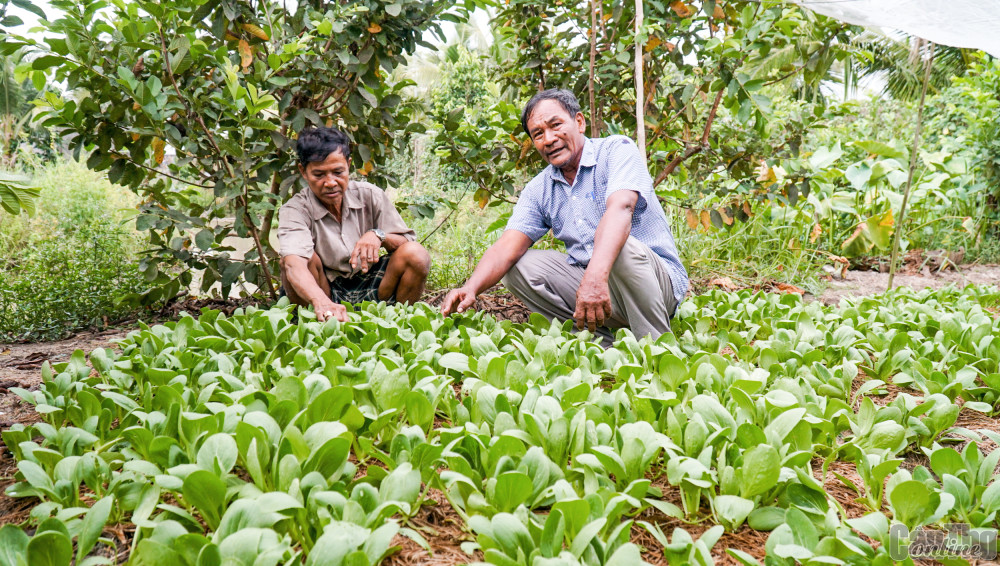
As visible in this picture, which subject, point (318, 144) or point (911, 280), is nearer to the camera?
point (318, 144)

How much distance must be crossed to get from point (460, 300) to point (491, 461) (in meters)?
1.57

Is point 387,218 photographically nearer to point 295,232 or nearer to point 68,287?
point 295,232

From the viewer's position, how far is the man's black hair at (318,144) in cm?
323

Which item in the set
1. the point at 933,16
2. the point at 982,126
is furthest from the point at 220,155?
the point at 982,126

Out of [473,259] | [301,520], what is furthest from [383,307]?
[301,520]

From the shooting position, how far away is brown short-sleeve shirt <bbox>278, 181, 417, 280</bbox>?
3.24 m

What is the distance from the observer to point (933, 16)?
10.2ft

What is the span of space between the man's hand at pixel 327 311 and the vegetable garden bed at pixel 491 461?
Result: 50 cm

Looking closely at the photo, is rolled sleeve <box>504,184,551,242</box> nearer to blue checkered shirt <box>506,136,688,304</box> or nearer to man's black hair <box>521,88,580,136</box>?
blue checkered shirt <box>506,136,688,304</box>

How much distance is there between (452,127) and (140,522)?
9.80 ft

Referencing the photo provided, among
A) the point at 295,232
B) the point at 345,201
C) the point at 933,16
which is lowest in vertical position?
the point at 295,232

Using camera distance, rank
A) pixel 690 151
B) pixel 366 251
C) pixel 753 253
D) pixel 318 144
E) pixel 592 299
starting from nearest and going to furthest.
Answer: pixel 592 299 → pixel 318 144 → pixel 366 251 → pixel 690 151 → pixel 753 253

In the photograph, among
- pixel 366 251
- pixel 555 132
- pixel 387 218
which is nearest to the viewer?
pixel 555 132

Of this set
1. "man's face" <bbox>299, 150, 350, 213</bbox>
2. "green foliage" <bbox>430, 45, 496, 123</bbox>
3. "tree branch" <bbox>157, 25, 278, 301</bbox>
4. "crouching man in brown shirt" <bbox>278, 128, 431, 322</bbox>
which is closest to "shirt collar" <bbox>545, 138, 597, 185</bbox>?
"crouching man in brown shirt" <bbox>278, 128, 431, 322</bbox>
